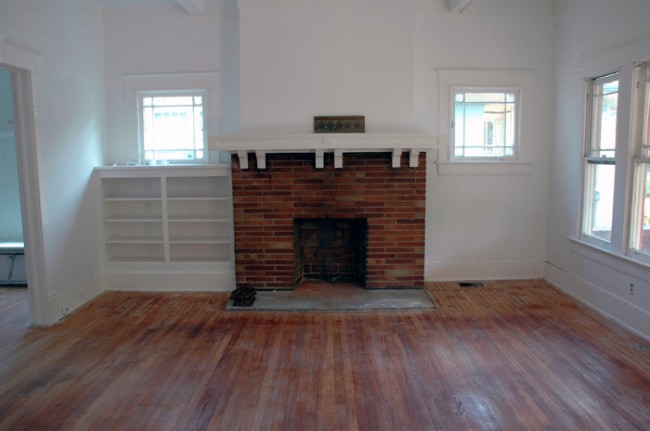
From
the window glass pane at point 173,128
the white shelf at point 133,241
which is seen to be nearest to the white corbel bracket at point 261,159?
the window glass pane at point 173,128

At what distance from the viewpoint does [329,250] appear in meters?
5.20

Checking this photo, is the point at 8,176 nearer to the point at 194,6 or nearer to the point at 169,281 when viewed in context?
the point at 169,281

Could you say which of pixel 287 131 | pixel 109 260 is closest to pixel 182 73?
pixel 287 131

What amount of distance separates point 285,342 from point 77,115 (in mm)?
3028

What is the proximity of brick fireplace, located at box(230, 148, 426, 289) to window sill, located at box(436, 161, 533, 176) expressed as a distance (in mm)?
447

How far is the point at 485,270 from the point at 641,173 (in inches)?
76.2

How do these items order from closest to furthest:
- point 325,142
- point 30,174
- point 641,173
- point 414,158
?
point 641,173
point 30,174
point 325,142
point 414,158

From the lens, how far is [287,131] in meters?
4.76

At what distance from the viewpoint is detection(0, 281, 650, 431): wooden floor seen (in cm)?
264

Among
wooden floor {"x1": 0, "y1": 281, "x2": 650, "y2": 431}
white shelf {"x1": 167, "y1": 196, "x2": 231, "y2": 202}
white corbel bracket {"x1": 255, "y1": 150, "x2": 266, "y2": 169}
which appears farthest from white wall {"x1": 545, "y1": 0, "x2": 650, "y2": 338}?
white shelf {"x1": 167, "y1": 196, "x2": 231, "y2": 202}

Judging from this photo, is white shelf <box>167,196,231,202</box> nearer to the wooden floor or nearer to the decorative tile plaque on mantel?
the wooden floor

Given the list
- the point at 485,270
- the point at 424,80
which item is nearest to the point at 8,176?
the point at 424,80

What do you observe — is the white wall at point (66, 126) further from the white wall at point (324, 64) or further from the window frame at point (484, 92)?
the window frame at point (484, 92)

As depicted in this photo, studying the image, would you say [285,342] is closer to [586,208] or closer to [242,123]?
[242,123]
